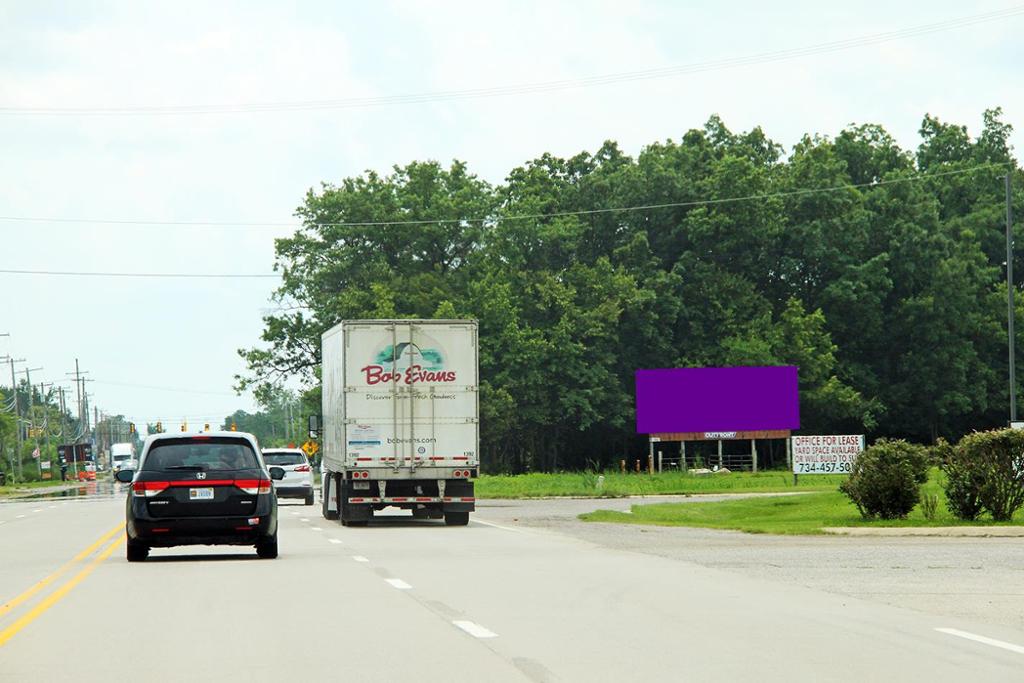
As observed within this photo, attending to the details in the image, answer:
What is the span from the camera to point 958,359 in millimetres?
89625

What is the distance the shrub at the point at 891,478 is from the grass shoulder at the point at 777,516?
31 centimetres

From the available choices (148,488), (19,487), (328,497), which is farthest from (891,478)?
(19,487)

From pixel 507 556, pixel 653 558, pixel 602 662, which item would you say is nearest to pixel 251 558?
pixel 507 556

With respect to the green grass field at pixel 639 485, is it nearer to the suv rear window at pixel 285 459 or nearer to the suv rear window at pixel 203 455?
the suv rear window at pixel 285 459

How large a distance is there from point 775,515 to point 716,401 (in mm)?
40402

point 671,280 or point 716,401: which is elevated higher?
point 671,280

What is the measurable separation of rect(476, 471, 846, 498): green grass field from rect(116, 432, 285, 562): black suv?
1159 inches

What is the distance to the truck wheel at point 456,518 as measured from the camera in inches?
1310

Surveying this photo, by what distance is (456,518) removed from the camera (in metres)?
33.6

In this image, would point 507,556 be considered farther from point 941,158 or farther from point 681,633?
point 941,158

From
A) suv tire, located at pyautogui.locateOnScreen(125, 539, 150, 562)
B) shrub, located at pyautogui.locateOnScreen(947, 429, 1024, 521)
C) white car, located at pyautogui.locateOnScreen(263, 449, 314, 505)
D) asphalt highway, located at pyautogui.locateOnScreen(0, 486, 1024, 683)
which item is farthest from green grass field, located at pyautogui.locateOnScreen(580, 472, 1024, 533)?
white car, located at pyautogui.locateOnScreen(263, 449, 314, 505)

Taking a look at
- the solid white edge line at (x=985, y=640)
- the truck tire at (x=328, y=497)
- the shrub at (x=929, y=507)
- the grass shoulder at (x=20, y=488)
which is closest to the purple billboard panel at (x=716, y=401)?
the grass shoulder at (x=20, y=488)

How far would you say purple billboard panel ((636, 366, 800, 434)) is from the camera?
243 ft

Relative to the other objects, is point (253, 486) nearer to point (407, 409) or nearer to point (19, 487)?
point (407, 409)
